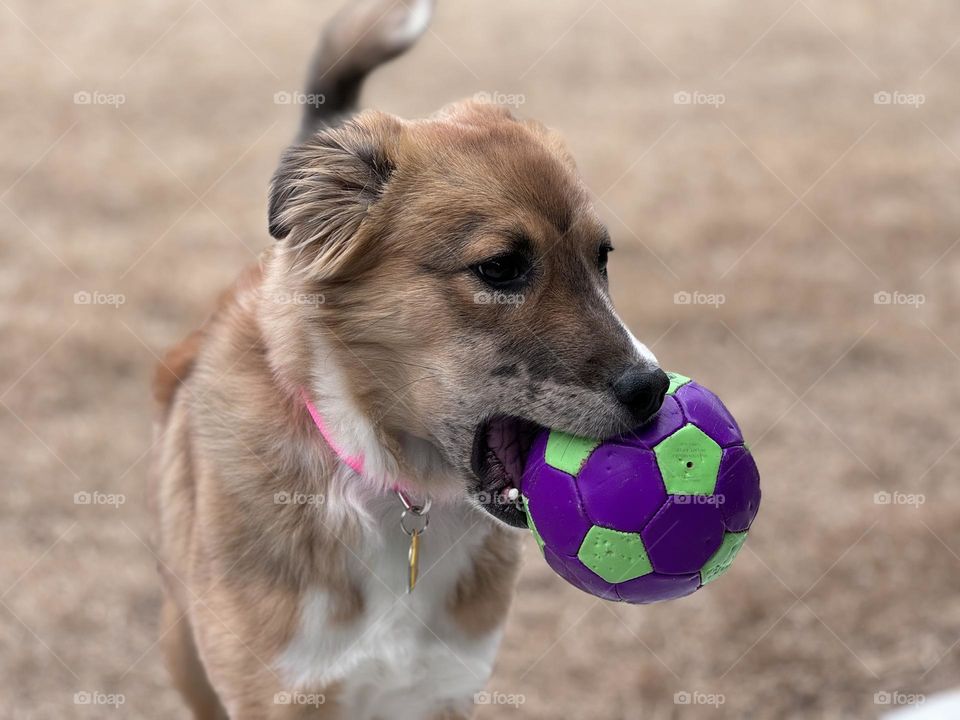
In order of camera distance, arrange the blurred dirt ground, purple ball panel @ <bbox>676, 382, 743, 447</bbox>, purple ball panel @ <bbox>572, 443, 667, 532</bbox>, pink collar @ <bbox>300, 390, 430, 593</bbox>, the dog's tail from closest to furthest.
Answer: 1. purple ball panel @ <bbox>572, 443, 667, 532</bbox>
2. purple ball panel @ <bbox>676, 382, 743, 447</bbox>
3. pink collar @ <bbox>300, 390, 430, 593</bbox>
4. the dog's tail
5. the blurred dirt ground

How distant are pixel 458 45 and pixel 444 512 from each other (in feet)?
30.0

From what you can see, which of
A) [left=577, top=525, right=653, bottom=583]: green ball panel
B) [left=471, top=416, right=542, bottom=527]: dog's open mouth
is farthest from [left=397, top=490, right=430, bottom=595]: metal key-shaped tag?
[left=577, top=525, right=653, bottom=583]: green ball panel

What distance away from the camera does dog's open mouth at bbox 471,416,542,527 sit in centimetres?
288

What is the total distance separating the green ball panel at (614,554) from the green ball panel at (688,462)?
6.4 inches

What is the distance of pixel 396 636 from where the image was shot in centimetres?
311

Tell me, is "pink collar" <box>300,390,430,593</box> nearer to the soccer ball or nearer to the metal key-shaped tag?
the metal key-shaped tag

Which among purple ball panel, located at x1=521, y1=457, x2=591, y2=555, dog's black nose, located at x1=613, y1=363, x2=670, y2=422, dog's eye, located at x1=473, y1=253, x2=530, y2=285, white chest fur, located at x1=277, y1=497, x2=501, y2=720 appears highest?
dog's eye, located at x1=473, y1=253, x2=530, y2=285

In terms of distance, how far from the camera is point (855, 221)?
8281 mm

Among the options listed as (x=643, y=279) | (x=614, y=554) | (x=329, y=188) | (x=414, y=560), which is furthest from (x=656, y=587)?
(x=643, y=279)

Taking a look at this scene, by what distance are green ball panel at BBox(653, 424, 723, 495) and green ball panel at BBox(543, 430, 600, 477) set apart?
0.56ft

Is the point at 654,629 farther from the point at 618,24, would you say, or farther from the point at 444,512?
the point at 618,24

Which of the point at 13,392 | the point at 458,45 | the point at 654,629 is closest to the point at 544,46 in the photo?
the point at 458,45

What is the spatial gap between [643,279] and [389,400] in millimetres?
4851

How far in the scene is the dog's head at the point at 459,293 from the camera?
9.06 ft
